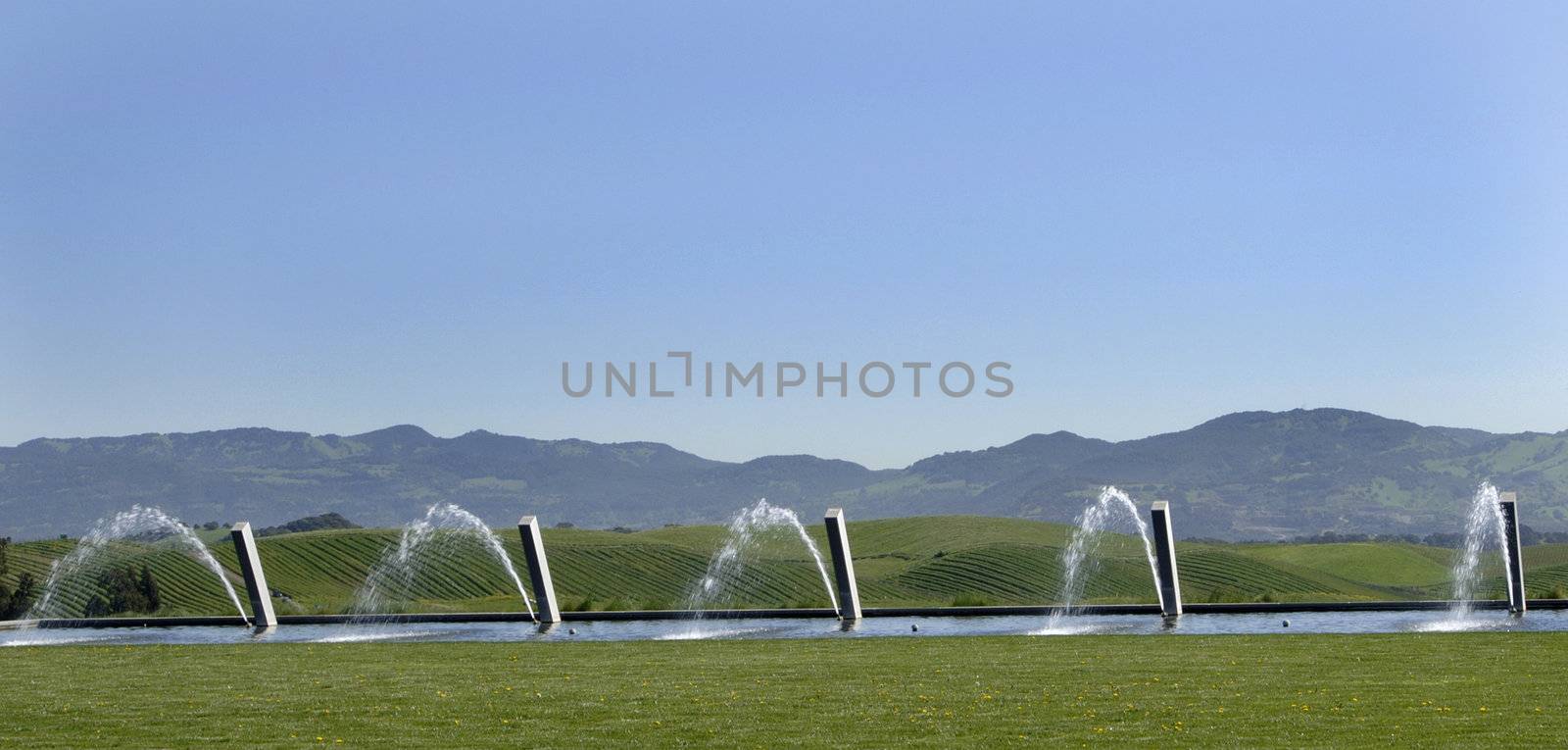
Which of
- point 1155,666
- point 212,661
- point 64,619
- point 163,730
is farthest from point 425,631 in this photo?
point 1155,666

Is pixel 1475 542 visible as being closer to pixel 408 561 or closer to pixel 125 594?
pixel 125 594

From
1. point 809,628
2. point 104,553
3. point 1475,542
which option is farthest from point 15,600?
point 1475,542

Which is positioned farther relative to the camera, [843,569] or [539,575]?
[539,575]

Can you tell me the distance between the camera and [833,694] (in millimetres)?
15352

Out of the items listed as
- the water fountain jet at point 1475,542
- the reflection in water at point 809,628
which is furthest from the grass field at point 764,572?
the water fountain jet at point 1475,542

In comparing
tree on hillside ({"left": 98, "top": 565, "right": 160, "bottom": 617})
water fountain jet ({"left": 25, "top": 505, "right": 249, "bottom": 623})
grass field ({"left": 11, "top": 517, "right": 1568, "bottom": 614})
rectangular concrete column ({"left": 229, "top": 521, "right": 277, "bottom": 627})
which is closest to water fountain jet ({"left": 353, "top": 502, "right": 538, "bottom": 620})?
grass field ({"left": 11, "top": 517, "right": 1568, "bottom": 614})

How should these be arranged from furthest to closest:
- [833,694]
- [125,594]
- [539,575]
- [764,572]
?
1. [764,572]
2. [125,594]
3. [539,575]
4. [833,694]

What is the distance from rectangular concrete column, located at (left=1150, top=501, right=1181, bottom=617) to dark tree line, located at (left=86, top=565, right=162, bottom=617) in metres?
29.4

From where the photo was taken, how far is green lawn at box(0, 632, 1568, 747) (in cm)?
1292

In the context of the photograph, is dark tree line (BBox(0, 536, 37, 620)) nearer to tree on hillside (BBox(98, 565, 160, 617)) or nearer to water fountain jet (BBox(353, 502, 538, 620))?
tree on hillside (BBox(98, 565, 160, 617))

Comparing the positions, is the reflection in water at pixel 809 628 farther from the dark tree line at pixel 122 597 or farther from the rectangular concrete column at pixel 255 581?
the dark tree line at pixel 122 597

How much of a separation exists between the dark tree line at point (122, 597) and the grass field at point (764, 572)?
72 centimetres

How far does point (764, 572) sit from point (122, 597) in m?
37.7

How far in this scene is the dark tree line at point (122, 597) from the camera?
42188 mm
